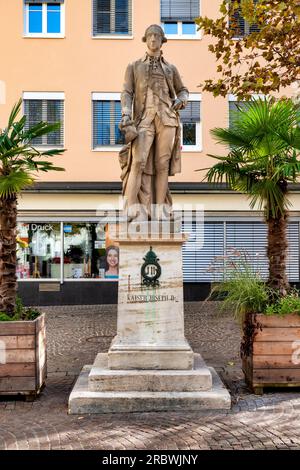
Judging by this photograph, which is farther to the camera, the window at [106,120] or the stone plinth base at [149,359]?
the window at [106,120]

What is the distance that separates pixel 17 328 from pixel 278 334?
111 inches

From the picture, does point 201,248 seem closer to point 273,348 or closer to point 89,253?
point 89,253

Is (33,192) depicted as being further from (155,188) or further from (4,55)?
(155,188)

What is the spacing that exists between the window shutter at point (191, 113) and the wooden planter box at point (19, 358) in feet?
36.1

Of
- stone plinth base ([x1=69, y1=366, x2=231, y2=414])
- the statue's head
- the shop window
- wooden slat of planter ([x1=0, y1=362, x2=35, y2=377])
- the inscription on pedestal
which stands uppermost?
the statue's head

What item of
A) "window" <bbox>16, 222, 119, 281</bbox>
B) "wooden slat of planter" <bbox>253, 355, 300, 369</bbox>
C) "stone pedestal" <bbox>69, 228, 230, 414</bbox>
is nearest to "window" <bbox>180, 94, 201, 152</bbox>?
"window" <bbox>16, 222, 119, 281</bbox>

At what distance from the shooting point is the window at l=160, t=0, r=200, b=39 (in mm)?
15328

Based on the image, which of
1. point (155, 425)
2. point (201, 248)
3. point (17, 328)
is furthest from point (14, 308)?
point (201, 248)

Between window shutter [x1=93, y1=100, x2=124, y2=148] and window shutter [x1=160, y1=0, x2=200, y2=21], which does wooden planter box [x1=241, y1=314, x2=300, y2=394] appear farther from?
window shutter [x1=160, y1=0, x2=200, y2=21]

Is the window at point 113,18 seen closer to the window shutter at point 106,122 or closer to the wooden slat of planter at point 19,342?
the window shutter at point 106,122

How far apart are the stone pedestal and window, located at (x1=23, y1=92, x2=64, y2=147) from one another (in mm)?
10066

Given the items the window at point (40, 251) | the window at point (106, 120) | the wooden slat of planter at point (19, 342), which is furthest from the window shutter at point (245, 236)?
the wooden slat of planter at point (19, 342)

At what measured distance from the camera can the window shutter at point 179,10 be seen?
15328 mm

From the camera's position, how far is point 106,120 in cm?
1524
